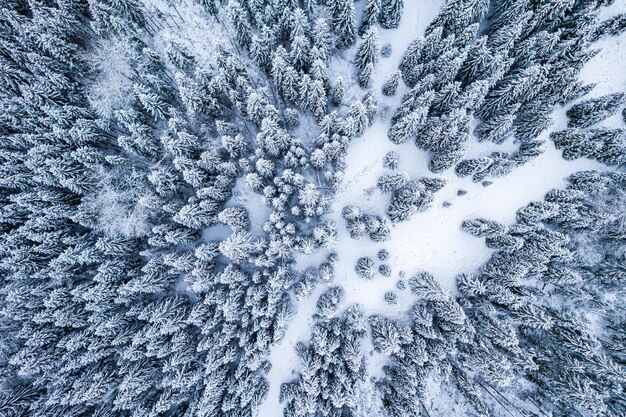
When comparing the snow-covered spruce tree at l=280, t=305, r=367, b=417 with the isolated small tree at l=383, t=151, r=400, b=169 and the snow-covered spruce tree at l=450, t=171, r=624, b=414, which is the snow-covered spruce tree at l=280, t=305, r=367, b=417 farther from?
the isolated small tree at l=383, t=151, r=400, b=169

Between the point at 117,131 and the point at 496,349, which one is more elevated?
the point at 117,131

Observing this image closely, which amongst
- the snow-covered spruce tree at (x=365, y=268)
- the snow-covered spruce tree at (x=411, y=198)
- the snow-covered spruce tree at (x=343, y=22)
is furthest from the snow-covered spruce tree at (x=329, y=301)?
the snow-covered spruce tree at (x=343, y=22)

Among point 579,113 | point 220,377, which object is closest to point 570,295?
point 579,113

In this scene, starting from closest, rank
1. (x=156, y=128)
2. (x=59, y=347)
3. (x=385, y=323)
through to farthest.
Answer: (x=59, y=347) < (x=385, y=323) < (x=156, y=128)

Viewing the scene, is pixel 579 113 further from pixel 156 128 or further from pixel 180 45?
pixel 156 128

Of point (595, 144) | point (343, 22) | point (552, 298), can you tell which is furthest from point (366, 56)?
point (552, 298)

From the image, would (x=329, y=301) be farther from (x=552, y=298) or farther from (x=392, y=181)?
(x=552, y=298)

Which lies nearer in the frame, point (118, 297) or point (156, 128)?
point (118, 297)
